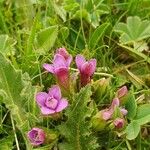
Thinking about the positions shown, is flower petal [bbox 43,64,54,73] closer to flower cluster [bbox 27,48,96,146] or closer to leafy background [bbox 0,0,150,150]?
flower cluster [bbox 27,48,96,146]

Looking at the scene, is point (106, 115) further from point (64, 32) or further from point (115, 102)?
point (64, 32)

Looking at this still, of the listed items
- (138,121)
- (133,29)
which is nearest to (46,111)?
(138,121)

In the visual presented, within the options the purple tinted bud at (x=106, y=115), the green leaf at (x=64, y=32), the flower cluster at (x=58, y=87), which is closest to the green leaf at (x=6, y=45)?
the green leaf at (x=64, y=32)

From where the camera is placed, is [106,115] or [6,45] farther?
[6,45]

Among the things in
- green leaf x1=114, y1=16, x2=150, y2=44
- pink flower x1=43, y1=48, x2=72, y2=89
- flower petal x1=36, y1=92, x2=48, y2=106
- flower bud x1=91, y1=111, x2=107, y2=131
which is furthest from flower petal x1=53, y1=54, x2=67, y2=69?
green leaf x1=114, y1=16, x2=150, y2=44

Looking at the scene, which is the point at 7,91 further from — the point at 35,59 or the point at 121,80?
the point at 121,80
